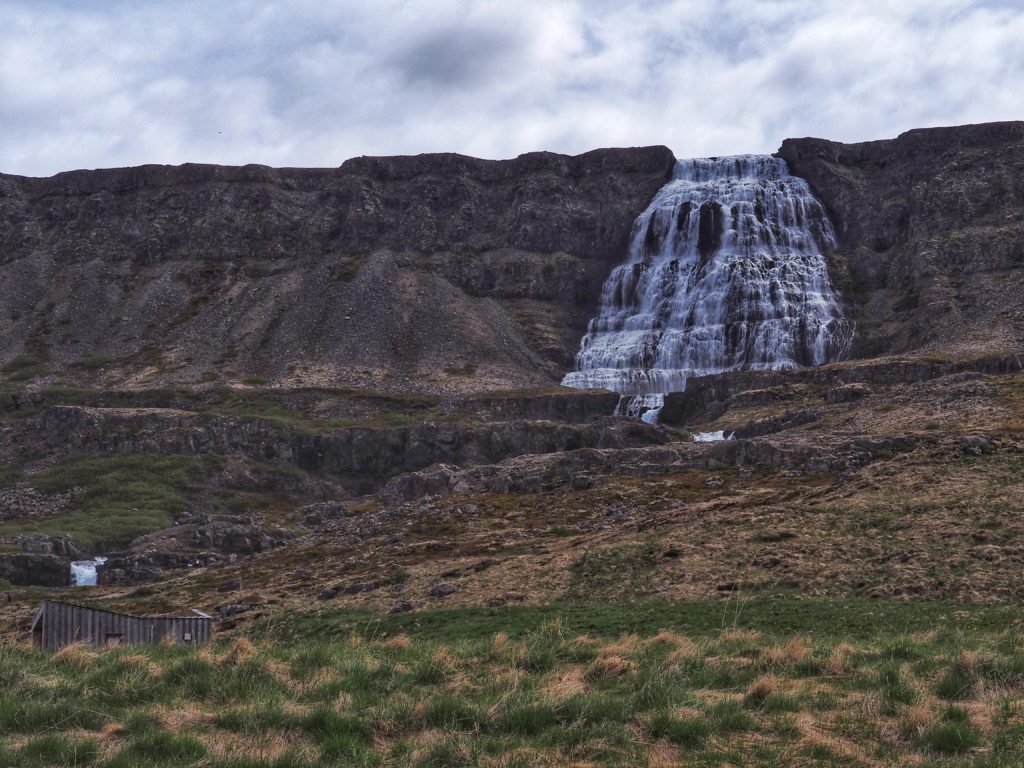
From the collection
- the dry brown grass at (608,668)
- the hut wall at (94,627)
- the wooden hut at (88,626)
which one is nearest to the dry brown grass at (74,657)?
the dry brown grass at (608,668)

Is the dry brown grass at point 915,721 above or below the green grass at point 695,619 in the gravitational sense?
above

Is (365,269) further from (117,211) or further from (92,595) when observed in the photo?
(92,595)

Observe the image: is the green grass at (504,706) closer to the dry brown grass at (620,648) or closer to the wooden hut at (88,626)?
→ the dry brown grass at (620,648)

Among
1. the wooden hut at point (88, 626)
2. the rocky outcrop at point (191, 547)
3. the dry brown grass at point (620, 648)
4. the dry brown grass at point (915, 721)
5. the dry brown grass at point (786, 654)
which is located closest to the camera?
the dry brown grass at point (915, 721)

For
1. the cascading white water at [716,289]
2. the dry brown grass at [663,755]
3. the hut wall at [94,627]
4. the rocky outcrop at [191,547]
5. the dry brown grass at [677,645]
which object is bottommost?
the rocky outcrop at [191,547]

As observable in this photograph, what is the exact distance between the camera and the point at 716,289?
439 feet

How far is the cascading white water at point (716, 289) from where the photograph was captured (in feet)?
406

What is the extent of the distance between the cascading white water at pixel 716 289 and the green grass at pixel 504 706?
9356cm

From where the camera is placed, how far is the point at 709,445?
68.6m

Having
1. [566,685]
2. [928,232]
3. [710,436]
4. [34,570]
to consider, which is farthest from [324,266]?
[566,685]

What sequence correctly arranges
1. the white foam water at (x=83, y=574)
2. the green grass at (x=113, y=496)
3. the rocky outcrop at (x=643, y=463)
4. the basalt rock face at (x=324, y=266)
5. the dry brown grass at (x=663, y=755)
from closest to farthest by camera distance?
the dry brown grass at (x=663, y=755), the rocky outcrop at (x=643, y=463), the white foam water at (x=83, y=574), the green grass at (x=113, y=496), the basalt rock face at (x=324, y=266)

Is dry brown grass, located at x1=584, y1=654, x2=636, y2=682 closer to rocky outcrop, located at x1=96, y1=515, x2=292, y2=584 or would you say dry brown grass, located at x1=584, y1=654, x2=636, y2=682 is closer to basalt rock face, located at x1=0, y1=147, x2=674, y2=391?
rocky outcrop, located at x1=96, y1=515, x2=292, y2=584

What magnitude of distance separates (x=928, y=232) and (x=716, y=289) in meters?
26.1

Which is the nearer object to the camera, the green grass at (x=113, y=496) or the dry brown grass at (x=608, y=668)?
the dry brown grass at (x=608, y=668)
